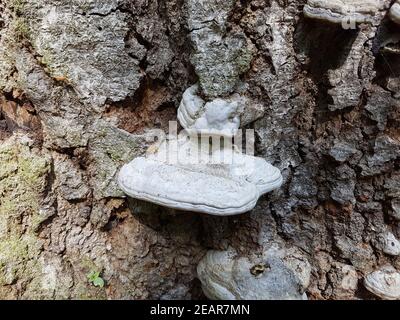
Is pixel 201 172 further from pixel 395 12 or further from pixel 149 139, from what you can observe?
pixel 395 12

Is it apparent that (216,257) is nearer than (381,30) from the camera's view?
No

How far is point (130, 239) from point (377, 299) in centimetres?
155

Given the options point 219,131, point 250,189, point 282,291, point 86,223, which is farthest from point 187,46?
point 282,291

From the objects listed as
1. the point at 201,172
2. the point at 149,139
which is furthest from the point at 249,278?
the point at 149,139

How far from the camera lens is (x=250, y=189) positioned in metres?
1.62

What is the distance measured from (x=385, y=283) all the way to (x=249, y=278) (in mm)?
814

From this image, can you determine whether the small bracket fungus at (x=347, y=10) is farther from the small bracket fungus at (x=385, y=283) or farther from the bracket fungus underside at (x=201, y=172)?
the small bracket fungus at (x=385, y=283)

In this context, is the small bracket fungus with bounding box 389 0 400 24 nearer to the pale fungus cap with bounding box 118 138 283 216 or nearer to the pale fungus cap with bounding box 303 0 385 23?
the pale fungus cap with bounding box 303 0 385 23

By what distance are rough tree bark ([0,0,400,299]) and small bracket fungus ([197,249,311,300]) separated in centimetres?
10

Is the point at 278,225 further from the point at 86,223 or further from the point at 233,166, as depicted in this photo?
the point at 86,223

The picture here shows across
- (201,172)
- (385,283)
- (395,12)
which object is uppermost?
(395,12)

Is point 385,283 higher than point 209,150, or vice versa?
point 209,150

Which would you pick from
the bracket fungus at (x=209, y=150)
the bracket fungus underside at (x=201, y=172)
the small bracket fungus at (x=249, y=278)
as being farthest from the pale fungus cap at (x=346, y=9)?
the small bracket fungus at (x=249, y=278)

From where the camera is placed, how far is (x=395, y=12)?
1.63 meters
